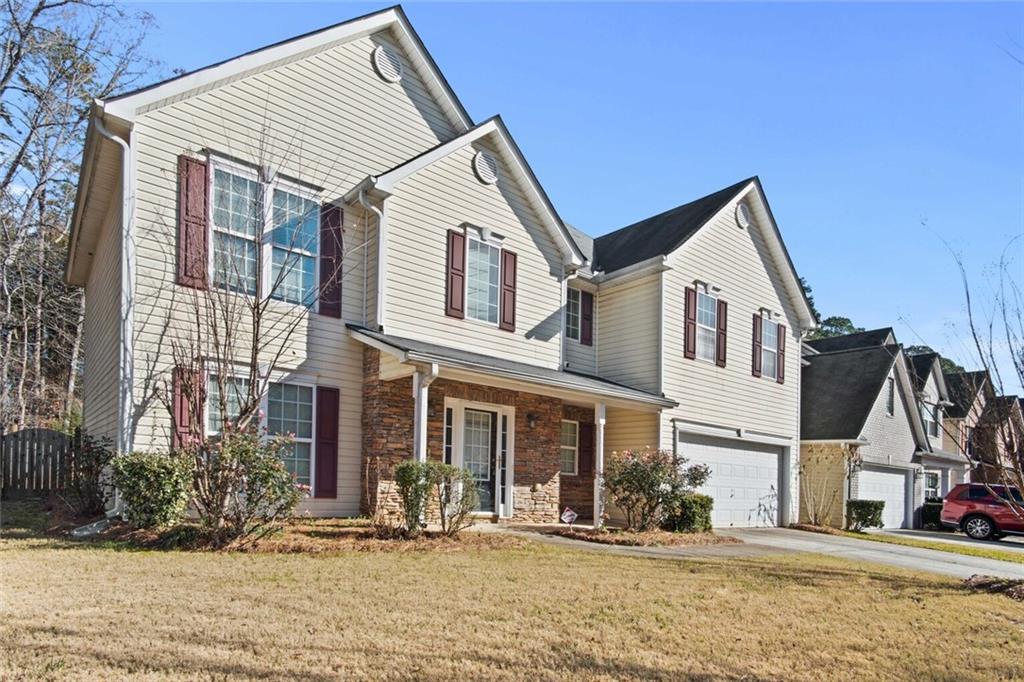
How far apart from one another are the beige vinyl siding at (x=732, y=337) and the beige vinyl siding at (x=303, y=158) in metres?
7.16

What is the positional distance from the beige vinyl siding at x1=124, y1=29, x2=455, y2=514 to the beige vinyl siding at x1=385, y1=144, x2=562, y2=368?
0.61 m

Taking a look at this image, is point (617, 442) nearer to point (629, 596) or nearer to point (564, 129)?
point (564, 129)

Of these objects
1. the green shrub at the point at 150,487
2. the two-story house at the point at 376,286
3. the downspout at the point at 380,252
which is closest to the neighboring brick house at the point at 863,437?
the two-story house at the point at 376,286

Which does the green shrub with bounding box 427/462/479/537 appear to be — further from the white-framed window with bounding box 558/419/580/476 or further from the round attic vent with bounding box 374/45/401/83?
the round attic vent with bounding box 374/45/401/83

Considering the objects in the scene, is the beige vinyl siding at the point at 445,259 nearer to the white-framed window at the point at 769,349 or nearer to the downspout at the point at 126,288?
the downspout at the point at 126,288

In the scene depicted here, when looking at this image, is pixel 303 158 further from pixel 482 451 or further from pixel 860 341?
pixel 860 341

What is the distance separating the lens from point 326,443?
12039 mm

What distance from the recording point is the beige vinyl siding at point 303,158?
10477mm

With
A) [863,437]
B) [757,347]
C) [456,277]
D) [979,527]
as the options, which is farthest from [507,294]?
[979,527]

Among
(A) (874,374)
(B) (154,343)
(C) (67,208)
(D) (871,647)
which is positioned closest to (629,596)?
(D) (871,647)

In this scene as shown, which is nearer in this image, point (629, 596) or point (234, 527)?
point (629, 596)

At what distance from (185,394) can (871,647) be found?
9.02 m

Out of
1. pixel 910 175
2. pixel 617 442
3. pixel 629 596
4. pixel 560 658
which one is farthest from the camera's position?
pixel 617 442

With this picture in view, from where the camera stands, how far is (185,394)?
1010 cm
